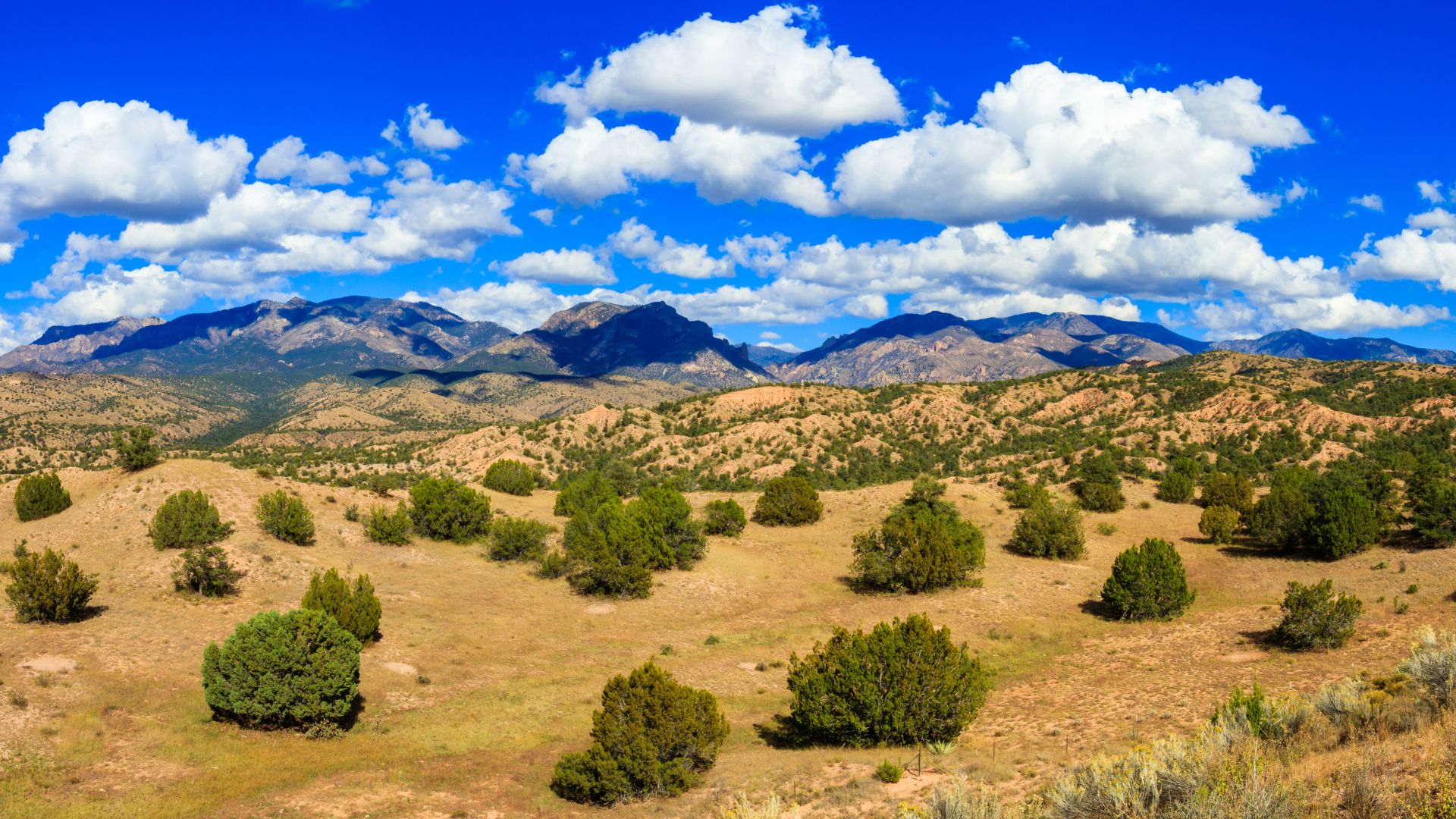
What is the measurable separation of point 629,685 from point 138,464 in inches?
1645

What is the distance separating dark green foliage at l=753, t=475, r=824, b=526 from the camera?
54.4 m

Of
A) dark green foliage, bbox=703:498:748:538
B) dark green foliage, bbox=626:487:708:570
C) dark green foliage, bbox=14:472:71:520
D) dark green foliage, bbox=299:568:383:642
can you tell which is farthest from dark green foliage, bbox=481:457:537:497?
dark green foliage, bbox=299:568:383:642

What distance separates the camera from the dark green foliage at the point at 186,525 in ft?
117

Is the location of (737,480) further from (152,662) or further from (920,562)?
(152,662)

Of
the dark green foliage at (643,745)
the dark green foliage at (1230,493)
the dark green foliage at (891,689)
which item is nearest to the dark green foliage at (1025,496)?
the dark green foliage at (1230,493)

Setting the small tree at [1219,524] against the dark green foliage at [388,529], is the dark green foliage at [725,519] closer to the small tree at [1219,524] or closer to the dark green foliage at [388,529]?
the dark green foliage at [388,529]

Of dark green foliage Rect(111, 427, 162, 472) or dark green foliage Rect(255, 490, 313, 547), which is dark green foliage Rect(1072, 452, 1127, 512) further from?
dark green foliage Rect(111, 427, 162, 472)

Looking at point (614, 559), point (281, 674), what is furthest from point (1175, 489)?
point (281, 674)

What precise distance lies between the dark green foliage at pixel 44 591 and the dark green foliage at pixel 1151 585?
1671 inches

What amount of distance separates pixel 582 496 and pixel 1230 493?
46564 mm

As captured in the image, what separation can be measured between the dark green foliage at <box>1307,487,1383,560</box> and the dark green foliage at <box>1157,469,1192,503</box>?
18000mm

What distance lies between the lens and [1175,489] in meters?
58.8

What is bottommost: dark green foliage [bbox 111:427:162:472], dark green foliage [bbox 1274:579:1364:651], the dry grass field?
the dry grass field

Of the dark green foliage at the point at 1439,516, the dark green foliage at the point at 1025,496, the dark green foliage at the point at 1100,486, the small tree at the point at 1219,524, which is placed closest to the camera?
the dark green foliage at the point at 1439,516
